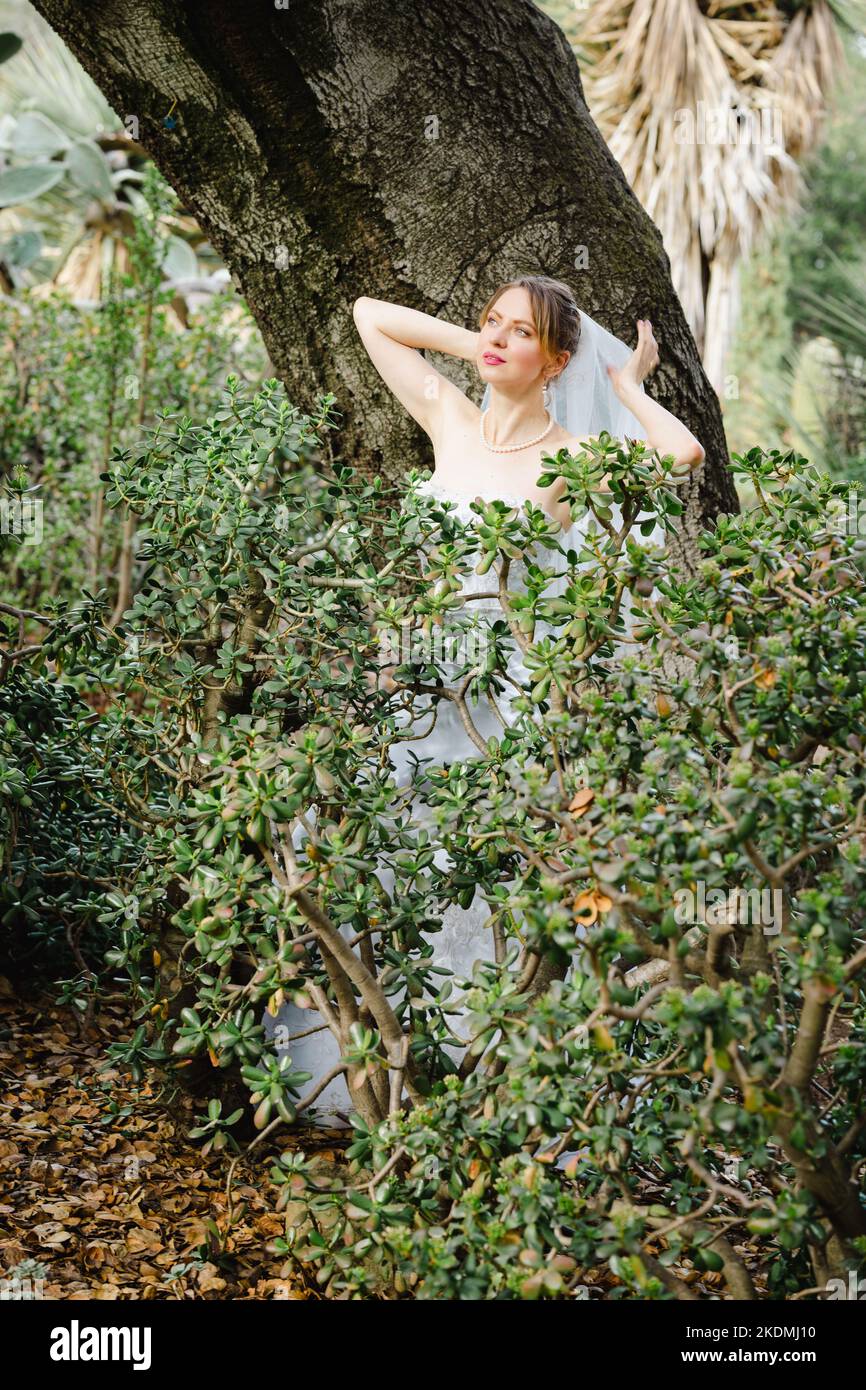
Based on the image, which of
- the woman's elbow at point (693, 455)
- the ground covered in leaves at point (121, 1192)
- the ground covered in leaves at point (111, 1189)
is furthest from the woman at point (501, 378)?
the ground covered in leaves at point (111, 1189)

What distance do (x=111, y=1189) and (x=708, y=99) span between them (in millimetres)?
10317

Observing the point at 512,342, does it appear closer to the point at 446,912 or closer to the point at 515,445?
the point at 515,445

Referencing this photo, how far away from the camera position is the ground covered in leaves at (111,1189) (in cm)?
251

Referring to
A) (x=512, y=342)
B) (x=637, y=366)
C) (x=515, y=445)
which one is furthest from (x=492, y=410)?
(x=637, y=366)

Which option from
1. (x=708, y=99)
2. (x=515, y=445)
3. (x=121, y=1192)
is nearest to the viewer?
(x=121, y=1192)

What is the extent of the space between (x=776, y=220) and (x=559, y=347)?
9.09 metres

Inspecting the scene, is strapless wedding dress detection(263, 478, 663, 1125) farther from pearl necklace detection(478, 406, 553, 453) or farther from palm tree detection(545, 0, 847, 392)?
palm tree detection(545, 0, 847, 392)

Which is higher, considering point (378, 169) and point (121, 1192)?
point (378, 169)

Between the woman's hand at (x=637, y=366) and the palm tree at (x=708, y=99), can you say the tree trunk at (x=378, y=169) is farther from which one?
the palm tree at (x=708, y=99)

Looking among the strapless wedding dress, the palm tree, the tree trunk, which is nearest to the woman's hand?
the strapless wedding dress

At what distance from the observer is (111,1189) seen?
9.15ft

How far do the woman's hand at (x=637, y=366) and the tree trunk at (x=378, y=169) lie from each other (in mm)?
523

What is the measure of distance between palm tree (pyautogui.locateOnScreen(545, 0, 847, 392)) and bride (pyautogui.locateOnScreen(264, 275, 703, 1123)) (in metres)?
8.07

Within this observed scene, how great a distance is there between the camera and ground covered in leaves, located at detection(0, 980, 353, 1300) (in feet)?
8.24
